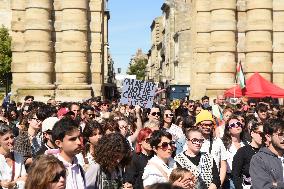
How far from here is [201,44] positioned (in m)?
27.4

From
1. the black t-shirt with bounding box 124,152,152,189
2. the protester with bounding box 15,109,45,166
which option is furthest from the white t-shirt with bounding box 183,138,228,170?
the protester with bounding box 15,109,45,166

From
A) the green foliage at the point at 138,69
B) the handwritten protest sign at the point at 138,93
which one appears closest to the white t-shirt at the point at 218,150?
the handwritten protest sign at the point at 138,93

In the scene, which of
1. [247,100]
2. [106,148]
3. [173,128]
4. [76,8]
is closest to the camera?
[106,148]

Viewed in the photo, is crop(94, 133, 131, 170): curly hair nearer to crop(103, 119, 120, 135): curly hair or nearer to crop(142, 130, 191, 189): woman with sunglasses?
crop(142, 130, 191, 189): woman with sunglasses

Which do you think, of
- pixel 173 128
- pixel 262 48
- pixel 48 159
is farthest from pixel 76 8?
pixel 48 159

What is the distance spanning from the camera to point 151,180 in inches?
287

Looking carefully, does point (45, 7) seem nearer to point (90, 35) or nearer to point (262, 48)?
point (90, 35)

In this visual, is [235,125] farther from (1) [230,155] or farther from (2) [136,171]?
(2) [136,171]

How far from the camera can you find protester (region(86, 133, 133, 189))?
23.3ft

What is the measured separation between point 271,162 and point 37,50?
19.9m

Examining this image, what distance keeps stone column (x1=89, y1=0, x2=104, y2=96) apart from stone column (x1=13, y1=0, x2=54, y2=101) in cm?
203

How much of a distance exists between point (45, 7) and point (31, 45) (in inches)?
71.9

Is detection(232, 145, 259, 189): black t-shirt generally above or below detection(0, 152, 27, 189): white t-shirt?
below

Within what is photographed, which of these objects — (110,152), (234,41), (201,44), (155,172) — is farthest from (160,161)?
(201,44)
